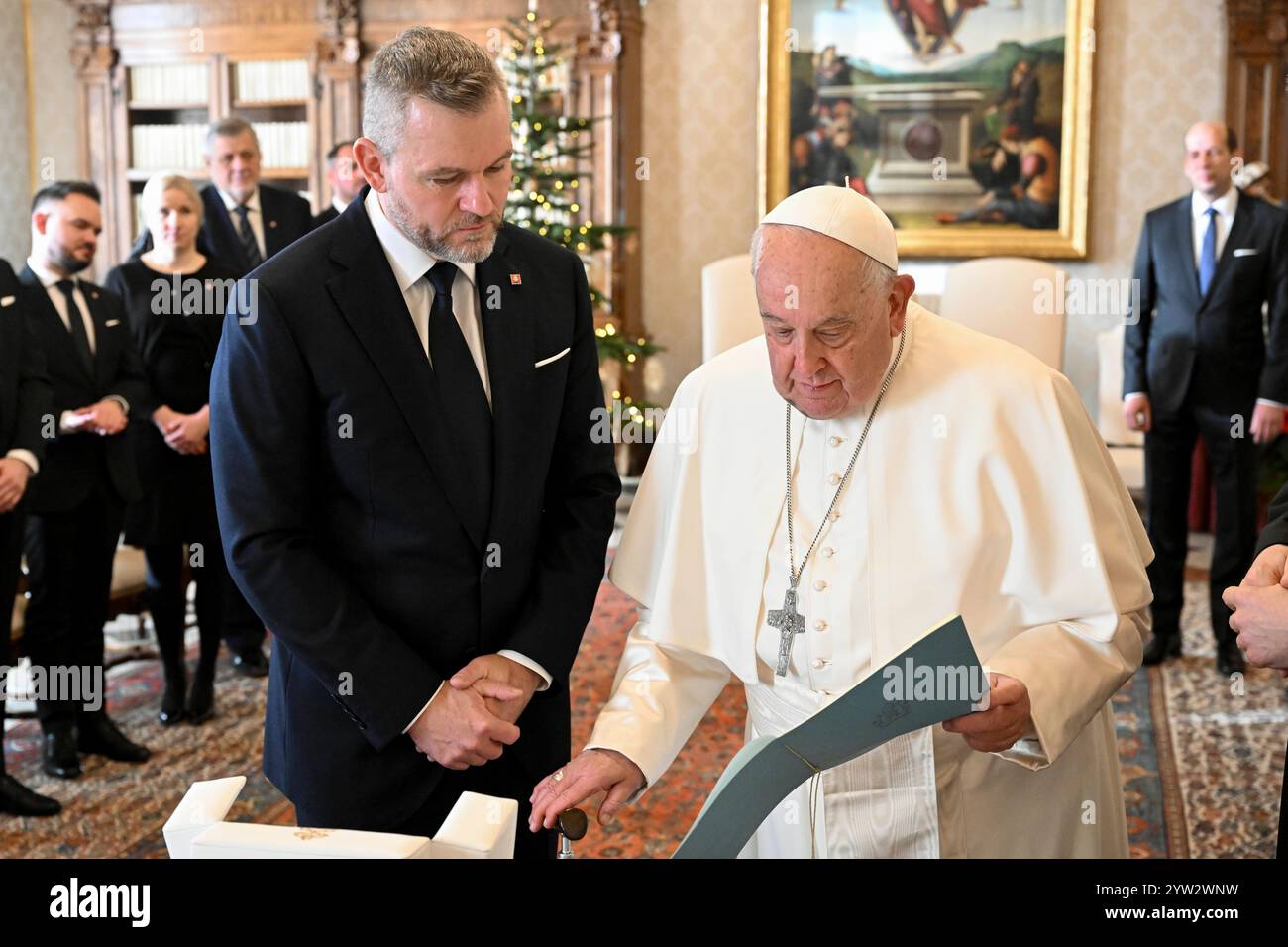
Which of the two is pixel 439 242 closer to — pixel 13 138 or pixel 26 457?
pixel 26 457

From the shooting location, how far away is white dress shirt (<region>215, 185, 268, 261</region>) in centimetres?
589

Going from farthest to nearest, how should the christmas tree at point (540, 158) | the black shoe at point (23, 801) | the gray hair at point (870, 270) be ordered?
the christmas tree at point (540, 158), the black shoe at point (23, 801), the gray hair at point (870, 270)

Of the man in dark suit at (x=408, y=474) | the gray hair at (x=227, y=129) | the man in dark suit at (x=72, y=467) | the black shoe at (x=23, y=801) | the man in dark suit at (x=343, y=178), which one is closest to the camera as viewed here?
Result: the man in dark suit at (x=408, y=474)

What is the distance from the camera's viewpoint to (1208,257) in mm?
5555

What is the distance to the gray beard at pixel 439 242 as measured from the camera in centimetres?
205

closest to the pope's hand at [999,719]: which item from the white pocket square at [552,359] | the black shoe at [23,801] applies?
the white pocket square at [552,359]

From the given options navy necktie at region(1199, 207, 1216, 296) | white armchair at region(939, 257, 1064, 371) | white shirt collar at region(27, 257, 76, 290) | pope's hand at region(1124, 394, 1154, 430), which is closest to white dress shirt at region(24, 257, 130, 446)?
white shirt collar at region(27, 257, 76, 290)

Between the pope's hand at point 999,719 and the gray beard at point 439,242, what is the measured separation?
0.98m

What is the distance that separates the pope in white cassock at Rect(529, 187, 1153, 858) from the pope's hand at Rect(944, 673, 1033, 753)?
60 millimetres

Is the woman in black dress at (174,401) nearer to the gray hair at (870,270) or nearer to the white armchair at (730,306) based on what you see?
the white armchair at (730,306)

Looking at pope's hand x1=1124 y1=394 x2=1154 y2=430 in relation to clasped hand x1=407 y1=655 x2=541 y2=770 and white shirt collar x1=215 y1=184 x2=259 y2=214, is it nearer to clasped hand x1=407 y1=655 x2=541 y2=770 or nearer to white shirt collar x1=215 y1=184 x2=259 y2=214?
white shirt collar x1=215 y1=184 x2=259 y2=214
